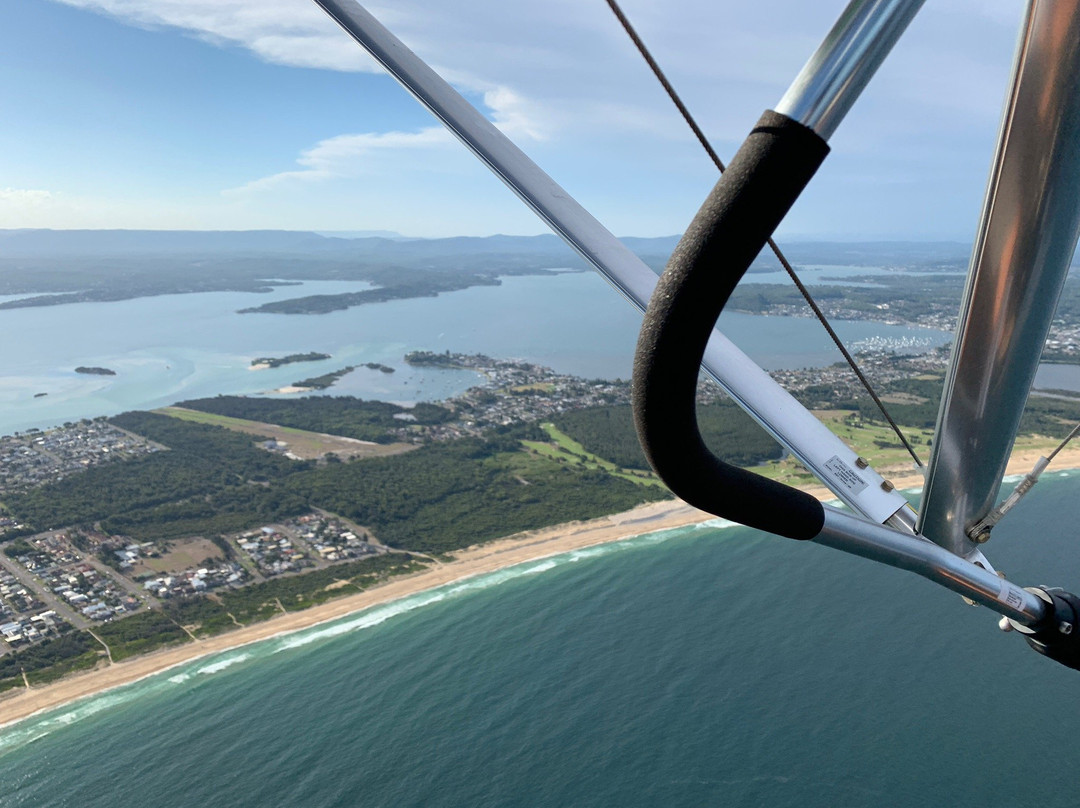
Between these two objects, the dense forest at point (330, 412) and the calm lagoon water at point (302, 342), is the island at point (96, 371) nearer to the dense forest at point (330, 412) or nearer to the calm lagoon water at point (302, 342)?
the calm lagoon water at point (302, 342)

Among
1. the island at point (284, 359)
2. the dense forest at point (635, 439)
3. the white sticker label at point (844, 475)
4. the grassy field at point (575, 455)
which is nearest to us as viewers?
the white sticker label at point (844, 475)

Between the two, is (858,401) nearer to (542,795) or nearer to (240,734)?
(542,795)

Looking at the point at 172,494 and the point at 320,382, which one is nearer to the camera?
the point at 172,494

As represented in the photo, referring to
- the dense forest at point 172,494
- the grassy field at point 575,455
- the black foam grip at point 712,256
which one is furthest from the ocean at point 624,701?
the black foam grip at point 712,256

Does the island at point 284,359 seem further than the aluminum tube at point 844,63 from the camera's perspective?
Yes

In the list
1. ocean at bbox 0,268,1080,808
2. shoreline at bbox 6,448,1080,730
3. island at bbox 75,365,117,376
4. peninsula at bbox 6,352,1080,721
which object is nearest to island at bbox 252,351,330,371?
island at bbox 75,365,117,376

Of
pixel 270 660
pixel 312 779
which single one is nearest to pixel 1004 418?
pixel 312 779

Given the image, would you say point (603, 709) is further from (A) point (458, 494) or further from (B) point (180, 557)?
(B) point (180, 557)

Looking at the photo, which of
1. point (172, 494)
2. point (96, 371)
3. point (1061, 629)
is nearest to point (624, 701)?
point (1061, 629)
